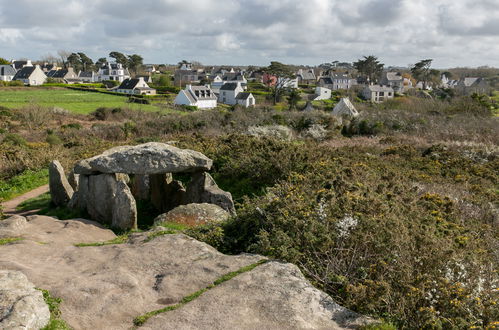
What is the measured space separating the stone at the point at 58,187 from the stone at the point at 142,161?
1.90 m

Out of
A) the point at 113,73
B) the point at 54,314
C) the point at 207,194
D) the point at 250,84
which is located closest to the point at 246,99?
the point at 250,84

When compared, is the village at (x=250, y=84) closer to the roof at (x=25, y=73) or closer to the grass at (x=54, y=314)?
the roof at (x=25, y=73)

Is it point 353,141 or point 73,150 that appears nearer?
point 73,150

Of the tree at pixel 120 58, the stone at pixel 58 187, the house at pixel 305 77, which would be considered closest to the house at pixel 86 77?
the tree at pixel 120 58

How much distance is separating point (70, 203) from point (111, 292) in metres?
9.04

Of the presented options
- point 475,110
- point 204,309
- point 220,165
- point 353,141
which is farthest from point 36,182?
point 475,110

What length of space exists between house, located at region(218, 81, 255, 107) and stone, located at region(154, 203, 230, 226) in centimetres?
7165

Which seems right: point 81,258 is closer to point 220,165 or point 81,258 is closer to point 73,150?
point 220,165

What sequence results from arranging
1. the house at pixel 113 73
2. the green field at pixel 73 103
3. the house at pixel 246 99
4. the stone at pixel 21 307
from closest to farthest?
the stone at pixel 21 307
the green field at pixel 73 103
the house at pixel 246 99
the house at pixel 113 73

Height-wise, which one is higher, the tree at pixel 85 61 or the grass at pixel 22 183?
the tree at pixel 85 61

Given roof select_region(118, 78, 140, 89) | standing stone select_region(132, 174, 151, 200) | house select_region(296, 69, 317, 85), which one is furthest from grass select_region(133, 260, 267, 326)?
house select_region(296, 69, 317, 85)

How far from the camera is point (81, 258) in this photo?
967 centimetres

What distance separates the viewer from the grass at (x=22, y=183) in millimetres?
18859

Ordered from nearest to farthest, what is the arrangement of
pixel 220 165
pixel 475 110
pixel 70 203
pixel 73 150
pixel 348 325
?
pixel 348 325, pixel 70 203, pixel 220 165, pixel 73 150, pixel 475 110
